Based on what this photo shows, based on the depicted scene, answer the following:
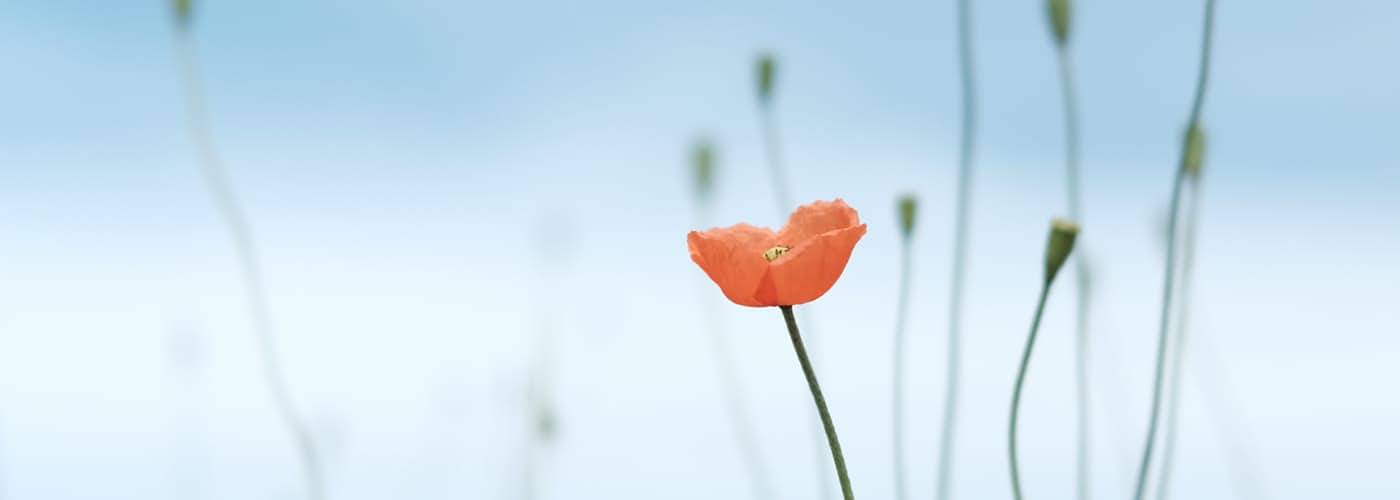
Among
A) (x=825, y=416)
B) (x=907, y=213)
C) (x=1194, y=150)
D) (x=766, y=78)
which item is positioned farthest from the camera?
(x=766, y=78)

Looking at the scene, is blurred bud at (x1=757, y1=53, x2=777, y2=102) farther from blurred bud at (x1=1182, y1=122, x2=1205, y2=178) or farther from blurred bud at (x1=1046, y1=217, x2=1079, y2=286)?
blurred bud at (x1=1046, y1=217, x2=1079, y2=286)

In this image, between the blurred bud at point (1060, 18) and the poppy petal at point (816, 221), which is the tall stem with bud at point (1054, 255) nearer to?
the poppy petal at point (816, 221)

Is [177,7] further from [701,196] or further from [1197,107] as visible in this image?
[1197,107]

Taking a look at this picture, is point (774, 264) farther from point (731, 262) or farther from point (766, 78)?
point (766, 78)

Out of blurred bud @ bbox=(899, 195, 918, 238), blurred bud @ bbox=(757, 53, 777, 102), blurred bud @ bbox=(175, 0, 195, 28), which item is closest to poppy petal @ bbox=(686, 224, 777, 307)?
blurred bud @ bbox=(899, 195, 918, 238)

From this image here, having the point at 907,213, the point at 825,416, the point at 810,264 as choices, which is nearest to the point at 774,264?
the point at 810,264

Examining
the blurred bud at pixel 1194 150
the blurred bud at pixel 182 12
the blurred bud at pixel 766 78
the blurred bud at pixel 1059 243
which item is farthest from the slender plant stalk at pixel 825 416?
the blurred bud at pixel 182 12
